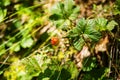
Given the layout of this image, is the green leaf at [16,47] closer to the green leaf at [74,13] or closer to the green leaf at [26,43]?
the green leaf at [26,43]

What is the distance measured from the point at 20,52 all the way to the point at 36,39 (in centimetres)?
23

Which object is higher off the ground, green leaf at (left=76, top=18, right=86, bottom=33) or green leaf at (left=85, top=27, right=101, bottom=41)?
green leaf at (left=76, top=18, right=86, bottom=33)

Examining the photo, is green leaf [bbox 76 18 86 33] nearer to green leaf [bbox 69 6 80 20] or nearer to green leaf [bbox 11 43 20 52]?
green leaf [bbox 69 6 80 20]

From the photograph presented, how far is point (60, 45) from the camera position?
2510 mm

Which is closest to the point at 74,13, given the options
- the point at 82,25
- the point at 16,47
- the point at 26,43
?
the point at 82,25

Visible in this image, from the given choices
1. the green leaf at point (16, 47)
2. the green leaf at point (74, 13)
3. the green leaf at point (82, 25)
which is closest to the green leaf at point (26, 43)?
the green leaf at point (16, 47)

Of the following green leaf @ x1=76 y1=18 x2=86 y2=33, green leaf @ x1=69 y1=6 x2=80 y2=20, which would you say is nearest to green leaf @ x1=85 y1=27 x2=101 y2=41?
green leaf @ x1=76 y1=18 x2=86 y2=33

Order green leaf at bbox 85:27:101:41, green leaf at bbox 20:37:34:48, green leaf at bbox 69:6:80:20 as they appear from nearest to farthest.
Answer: green leaf at bbox 85:27:101:41 < green leaf at bbox 69:6:80:20 < green leaf at bbox 20:37:34:48

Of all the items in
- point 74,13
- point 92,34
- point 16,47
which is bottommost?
point 16,47

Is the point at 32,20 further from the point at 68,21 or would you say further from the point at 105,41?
the point at 105,41

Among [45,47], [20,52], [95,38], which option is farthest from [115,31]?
[20,52]

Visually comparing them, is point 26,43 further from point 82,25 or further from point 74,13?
point 82,25

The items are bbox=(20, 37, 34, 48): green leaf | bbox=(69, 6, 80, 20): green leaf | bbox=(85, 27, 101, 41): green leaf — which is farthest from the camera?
bbox=(20, 37, 34, 48): green leaf

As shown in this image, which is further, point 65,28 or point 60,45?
point 60,45
